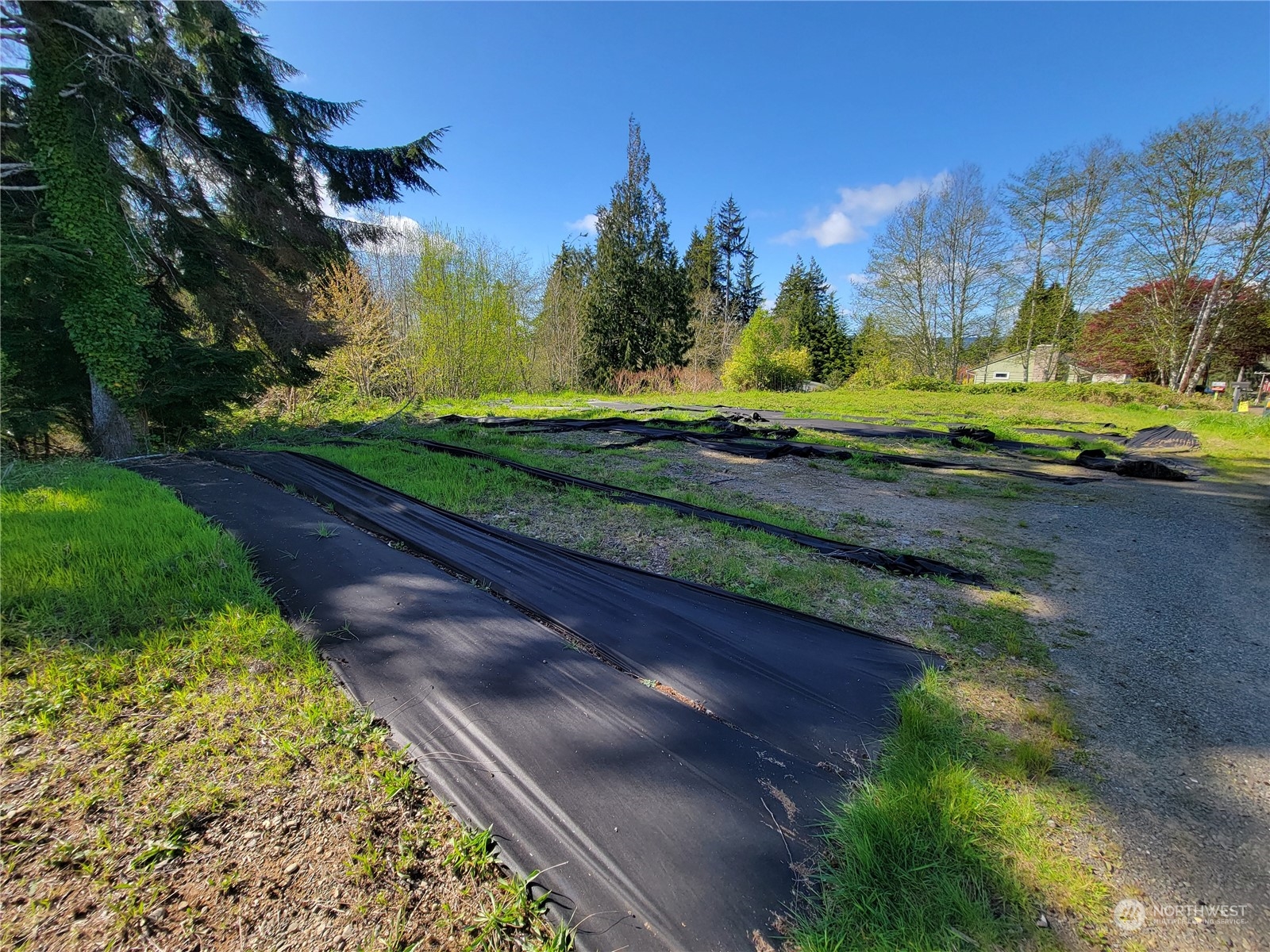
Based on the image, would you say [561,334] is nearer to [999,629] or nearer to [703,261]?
[703,261]

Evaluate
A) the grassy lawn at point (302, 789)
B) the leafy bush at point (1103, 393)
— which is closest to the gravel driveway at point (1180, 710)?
the grassy lawn at point (302, 789)

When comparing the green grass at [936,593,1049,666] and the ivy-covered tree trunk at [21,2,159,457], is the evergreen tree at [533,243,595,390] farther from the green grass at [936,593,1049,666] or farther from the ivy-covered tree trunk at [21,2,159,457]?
the green grass at [936,593,1049,666]

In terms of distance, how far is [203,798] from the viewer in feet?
3.83

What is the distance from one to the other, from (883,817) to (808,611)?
4.09 feet

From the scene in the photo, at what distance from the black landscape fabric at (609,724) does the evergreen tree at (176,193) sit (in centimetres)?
549

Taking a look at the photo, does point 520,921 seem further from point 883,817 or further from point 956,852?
point 956,852

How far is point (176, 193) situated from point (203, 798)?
8.65 metres

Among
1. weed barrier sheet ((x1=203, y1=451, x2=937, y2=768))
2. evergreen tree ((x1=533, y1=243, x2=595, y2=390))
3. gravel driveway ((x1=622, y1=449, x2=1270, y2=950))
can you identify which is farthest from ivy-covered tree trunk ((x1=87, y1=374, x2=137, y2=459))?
evergreen tree ((x1=533, y1=243, x2=595, y2=390))

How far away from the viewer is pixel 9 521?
2.44m

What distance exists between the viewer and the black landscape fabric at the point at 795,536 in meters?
3.01

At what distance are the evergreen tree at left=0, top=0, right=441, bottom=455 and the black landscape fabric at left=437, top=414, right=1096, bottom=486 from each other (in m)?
3.38

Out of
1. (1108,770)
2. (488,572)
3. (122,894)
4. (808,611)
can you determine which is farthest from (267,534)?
(1108,770)

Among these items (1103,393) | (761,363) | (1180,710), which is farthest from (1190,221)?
(1180,710)

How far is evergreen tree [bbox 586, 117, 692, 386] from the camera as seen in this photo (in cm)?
1933
